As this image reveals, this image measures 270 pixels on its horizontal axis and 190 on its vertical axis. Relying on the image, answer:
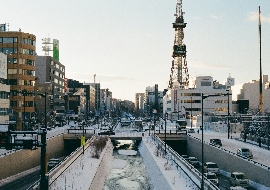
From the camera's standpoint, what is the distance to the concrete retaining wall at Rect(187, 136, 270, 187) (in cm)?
3347

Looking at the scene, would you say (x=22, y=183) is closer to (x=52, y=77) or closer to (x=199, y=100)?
(x=52, y=77)

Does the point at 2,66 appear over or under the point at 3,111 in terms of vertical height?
over

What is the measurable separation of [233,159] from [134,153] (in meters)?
31.5

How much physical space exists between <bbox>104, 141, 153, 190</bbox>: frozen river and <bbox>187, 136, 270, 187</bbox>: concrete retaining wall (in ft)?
36.3

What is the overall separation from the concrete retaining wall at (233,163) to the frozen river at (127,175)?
1105cm

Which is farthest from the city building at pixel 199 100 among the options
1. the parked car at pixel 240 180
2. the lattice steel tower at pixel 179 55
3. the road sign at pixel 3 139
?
the road sign at pixel 3 139

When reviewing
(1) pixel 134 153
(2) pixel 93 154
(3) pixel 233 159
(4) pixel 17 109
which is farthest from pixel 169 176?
(4) pixel 17 109

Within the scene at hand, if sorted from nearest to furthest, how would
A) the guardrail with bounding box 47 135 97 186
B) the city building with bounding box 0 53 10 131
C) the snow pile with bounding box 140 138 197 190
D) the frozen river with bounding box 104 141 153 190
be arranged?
the snow pile with bounding box 140 138 197 190 → the guardrail with bounding box 47 135 97 186 → the frozen river with bounding box 104 141 153 190 → the city building with bounding box 0 53 10 131

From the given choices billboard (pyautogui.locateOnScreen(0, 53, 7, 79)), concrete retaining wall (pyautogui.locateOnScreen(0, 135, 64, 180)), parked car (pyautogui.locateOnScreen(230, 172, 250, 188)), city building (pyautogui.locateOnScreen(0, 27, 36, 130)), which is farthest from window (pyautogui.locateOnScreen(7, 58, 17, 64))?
parked car (pyautogui.locateOnScreen(230, 172, 250, 188))

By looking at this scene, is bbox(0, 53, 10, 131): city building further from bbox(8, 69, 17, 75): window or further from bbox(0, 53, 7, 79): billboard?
bbox(8, 69, 17, 75): window

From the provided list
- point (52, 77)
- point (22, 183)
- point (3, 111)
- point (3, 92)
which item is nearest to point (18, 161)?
point (22, 183)

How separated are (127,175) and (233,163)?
15.0 metres

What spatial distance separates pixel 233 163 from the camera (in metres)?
41.6

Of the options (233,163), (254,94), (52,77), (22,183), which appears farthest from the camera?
(254,94)
